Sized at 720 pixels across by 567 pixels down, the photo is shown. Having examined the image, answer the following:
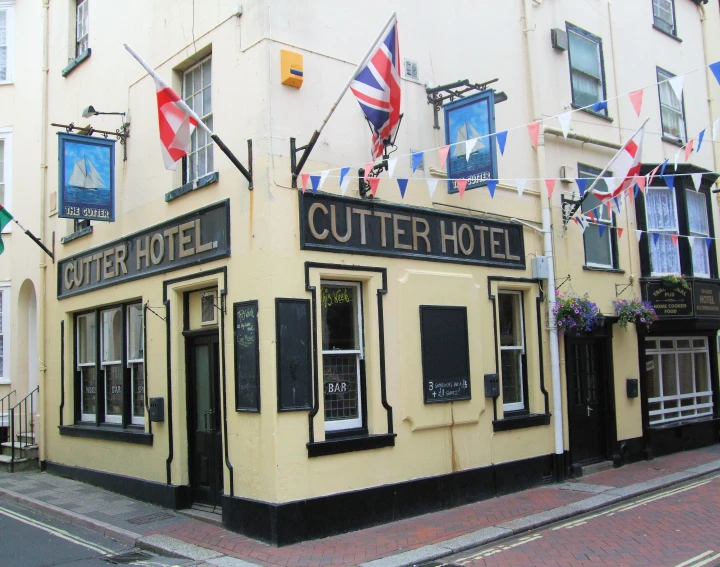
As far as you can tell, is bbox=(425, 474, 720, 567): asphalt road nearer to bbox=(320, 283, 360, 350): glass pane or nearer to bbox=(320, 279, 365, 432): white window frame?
bbox=(320, 279, 365, 432): white window frame

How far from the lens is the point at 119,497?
11039mm

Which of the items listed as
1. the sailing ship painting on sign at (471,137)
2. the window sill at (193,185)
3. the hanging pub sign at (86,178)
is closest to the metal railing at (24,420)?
the hanging pub sign at (86,178)

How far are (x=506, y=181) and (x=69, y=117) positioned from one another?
27.2 ft

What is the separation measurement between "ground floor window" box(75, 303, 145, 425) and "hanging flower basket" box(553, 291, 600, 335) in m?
6.79

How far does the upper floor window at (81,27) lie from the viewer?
13.4 meters

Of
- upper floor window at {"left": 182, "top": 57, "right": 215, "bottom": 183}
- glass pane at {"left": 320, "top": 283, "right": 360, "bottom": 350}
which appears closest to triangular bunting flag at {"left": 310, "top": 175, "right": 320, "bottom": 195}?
glass pane at {"left": 320, "top": 283, "right": 360, "bottom": 350}

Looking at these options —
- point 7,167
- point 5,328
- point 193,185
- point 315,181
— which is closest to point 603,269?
point 315,181

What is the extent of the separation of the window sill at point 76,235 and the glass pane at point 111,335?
58.6 inches

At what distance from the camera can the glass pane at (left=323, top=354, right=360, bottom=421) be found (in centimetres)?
916

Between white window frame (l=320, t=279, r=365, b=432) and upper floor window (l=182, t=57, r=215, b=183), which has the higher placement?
upper floor window (l=182, t=57, r=215, b=183)

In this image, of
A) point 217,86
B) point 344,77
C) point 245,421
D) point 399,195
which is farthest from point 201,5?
point 245,421

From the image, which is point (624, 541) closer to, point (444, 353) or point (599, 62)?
point (444, 353)

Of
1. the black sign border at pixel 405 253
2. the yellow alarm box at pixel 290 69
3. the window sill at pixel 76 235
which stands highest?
the yellow alarm box at pixel 290 69

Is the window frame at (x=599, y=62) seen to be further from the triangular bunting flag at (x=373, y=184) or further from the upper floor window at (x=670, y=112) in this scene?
the triangular bunting flag at (x=373, y=184)
